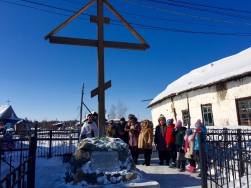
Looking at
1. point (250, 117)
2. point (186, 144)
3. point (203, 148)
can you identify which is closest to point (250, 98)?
point (250, 117)

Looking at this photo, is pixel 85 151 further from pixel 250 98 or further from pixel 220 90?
pixel 220 90

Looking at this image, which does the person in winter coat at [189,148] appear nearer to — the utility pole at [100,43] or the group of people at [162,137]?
the group of people at [162,137]

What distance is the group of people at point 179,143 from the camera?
19.6 feet

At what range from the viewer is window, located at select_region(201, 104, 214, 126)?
36.9ft

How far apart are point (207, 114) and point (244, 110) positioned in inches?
98.5

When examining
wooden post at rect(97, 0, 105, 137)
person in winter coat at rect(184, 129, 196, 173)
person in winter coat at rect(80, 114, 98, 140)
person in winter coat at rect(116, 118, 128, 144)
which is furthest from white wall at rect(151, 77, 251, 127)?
wooden post at rect(97, 0, 105, 137)

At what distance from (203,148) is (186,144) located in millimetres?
2574

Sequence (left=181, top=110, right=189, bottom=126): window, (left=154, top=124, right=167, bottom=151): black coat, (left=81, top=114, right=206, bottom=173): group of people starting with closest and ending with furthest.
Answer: (left=81, top=114, right=206, bottom=173): group of people < (left=154, top=124, right=167, bottom=151): black coat < (left=181, top=110, right=189, bottom=126): window

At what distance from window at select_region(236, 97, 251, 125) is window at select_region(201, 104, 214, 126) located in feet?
6.11

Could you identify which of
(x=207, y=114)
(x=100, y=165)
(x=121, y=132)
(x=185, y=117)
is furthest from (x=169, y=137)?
(x=185, y=117)

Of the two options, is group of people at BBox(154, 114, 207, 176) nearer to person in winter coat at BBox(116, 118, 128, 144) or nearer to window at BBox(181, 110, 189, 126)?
person in winter coat at BBox(116, 118, 128, 144)

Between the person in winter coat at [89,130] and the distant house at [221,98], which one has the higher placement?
the distant house at [221,98]

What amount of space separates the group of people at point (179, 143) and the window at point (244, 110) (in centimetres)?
389

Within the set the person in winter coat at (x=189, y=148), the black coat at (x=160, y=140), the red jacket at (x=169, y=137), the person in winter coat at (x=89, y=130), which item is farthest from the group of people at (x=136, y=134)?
the person in winter coat at (x=189, y=148)
